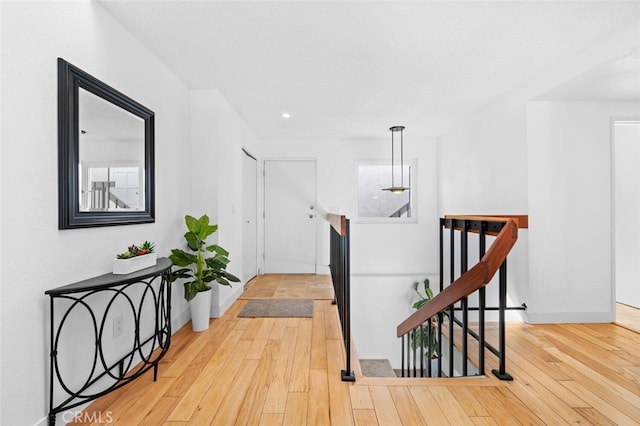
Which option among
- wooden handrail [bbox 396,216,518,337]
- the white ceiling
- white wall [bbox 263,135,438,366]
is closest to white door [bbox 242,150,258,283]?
white wall [bbox 263,135,438,366]

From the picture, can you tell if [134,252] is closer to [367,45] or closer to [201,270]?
[201,270]

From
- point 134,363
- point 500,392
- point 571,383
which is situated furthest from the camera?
point 134,363

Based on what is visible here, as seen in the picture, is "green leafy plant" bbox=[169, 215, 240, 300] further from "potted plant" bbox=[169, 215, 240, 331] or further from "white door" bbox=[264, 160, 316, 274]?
"white door" bbox=[264, 160, 316, 274]

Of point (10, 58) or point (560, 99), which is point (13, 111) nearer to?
point (10, 58)

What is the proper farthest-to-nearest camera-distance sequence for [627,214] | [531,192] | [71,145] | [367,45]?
1. [627,214]
2. [531,192]
3. [367,45]
4. [71,145]

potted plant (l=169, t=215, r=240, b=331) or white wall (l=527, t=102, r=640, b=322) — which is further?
white wall (l=527, t=102, r=640, b=322)

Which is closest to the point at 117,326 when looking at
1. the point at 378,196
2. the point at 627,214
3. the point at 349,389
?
the point at 349,389

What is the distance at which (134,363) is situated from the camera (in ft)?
7.54

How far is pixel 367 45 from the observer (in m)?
2.33

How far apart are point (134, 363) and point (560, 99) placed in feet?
13.9

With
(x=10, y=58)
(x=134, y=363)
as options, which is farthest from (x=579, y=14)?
(x=134, y=363)

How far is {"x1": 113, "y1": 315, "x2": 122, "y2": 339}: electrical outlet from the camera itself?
2033 mm
